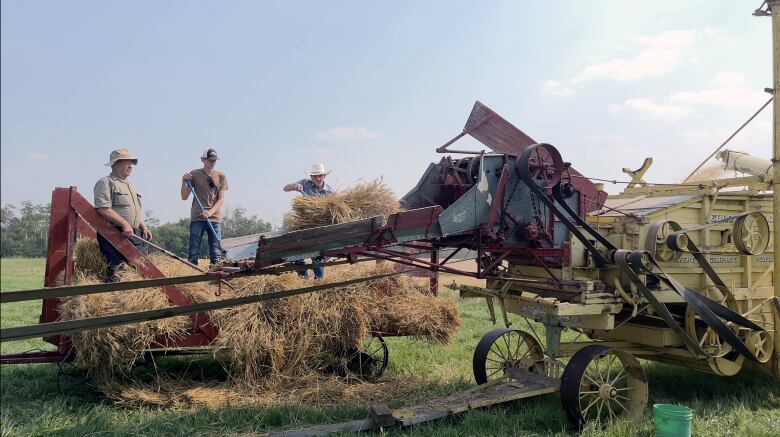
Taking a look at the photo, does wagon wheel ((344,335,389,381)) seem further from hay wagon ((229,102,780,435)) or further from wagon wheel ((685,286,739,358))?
wagon wheel ((685,286,739,358))

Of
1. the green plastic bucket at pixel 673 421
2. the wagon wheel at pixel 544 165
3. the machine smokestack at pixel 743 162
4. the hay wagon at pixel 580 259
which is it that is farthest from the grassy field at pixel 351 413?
the machine smokestack at pixel 743 162

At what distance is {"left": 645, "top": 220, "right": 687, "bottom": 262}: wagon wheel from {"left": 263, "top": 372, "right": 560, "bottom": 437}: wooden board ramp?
1586 mm

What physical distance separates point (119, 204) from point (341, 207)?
7.87 feet

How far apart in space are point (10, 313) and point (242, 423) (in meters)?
10.5

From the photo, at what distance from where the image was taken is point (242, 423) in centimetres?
→ 498

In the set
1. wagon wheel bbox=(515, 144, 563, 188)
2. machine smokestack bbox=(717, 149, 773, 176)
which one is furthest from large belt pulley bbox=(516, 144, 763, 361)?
machine smokestack bbox=(717, 149, 773, 176)

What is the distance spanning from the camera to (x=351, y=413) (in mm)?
5352

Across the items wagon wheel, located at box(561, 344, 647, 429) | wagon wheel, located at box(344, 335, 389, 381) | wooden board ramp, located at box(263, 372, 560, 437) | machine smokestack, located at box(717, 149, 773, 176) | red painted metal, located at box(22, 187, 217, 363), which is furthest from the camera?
machine smokestack, located at box(717, 149, 773, 176)

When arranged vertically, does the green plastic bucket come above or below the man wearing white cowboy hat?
below

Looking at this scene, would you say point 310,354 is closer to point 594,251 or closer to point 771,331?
point 594,251

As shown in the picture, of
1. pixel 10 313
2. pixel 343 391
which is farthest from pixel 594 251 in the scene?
pixel 10 313

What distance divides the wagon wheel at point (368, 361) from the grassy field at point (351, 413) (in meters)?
0.19

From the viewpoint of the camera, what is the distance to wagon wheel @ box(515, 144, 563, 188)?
5.13 meters

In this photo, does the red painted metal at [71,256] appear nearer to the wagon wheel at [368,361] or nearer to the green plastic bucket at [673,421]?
the wagon wheel at [368,361]
